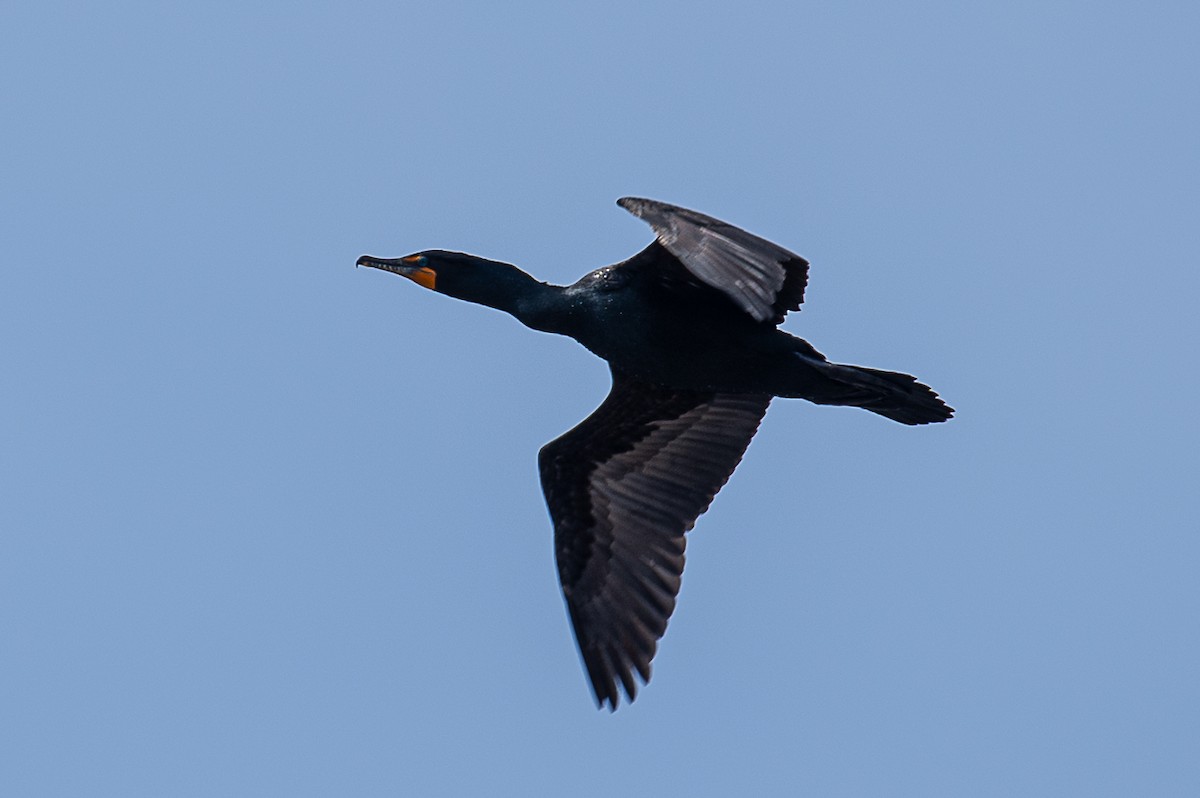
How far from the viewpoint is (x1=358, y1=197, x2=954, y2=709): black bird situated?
388 inches

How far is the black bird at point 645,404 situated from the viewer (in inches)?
388

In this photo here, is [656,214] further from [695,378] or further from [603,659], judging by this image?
[603,659]

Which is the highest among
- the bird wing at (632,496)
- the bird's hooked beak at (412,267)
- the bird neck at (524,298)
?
the bird's hooked beak at (412,267)

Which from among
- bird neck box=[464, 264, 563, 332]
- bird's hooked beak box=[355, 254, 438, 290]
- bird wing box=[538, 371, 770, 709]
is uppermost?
bird's hooked beak box=[355, 254, 438, 290]

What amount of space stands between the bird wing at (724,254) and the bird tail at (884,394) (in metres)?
0.98

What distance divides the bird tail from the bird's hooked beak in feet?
7.82

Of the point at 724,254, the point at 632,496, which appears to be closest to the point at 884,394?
the point at 632,496

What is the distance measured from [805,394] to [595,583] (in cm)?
172

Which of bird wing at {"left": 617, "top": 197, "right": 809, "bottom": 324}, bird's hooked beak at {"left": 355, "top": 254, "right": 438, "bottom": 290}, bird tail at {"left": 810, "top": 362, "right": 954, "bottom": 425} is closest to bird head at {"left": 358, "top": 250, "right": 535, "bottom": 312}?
bird's hooked beak at {"left": 355, "top": 254, "right": 438, "bottom": 290}

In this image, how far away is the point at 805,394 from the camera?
10.0 meters

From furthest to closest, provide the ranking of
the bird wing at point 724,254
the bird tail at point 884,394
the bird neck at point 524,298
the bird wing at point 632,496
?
1. the bird wing at point 632,496
2. the bird neck at point 524,298
3. the bird tail at point 884,394
4. the bird wing at point 724,254

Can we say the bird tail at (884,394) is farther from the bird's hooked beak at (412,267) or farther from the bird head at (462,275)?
the bird's hooked beak at (412,267)

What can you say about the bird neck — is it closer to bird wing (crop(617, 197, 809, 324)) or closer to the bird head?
the bird head

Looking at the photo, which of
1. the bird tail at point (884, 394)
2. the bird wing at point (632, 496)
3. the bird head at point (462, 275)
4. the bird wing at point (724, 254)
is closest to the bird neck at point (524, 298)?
the bird head at point (462, 275)
